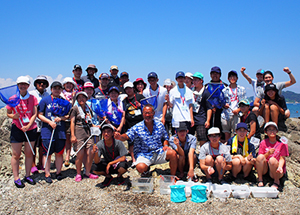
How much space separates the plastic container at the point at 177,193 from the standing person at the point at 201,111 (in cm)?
184

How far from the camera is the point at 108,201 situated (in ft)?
16.3

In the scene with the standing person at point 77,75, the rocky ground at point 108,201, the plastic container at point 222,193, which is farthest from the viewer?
the standing person at point 77,75

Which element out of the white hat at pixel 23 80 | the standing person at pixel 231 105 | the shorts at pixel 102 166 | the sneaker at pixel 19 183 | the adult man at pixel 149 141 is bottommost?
the sneaker at pixel 19 183

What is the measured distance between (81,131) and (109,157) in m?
1.04

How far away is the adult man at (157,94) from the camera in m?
6.70

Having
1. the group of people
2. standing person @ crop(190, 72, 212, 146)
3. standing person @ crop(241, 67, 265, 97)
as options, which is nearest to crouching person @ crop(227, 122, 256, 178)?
the group of people

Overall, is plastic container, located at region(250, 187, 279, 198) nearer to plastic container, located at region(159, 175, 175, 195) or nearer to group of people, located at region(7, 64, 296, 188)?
group of people, located at region(7, 64, 296, 188)

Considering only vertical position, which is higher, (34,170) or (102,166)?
(102,166)

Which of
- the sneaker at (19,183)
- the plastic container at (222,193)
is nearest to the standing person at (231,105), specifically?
the plastic container at (222,193)

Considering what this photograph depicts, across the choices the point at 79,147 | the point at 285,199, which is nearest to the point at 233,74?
the point at 285,199

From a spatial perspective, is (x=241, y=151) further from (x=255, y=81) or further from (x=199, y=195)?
(x=255, y=81)

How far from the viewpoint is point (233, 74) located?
22.0ft

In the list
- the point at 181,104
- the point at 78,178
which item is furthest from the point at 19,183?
the point at 181,104

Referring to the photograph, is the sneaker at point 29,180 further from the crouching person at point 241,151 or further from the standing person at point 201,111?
the crouching person at point 241,151
